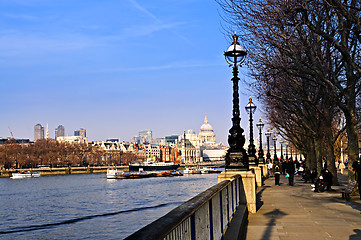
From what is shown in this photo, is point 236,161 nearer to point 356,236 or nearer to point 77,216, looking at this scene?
point 356,236

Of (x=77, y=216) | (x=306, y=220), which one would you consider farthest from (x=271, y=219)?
(x=77, y=216)

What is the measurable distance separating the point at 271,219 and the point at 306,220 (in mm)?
1153

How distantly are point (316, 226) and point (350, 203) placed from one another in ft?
22.8

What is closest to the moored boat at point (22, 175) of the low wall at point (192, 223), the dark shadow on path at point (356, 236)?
the dark shadow on path at point (356, 236)

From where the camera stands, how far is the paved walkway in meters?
12.9

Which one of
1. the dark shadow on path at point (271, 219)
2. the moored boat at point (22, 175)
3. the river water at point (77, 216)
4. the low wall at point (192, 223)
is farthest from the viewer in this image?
the moored boat at point (22, 175)

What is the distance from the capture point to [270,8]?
2022 cm

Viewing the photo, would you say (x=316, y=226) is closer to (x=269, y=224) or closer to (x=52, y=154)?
(x=269, y=224)

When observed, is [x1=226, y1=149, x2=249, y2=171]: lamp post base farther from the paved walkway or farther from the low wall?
A: the low wall

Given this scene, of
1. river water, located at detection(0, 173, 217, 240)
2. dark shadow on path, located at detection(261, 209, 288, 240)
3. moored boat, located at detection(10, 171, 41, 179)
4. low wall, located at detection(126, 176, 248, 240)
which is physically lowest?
moored boat, located at detection(10, 171, 41, 179)

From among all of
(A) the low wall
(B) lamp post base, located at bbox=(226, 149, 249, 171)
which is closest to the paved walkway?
(B) lamp post base, located at bbox=(226, 149, 249, 171)

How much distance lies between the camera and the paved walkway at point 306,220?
12.9 metres

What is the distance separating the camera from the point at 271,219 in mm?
16109

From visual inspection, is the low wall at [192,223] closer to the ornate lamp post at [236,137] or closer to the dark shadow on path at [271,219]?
the dark shadow on path at [271,219]
